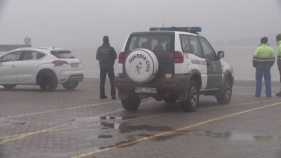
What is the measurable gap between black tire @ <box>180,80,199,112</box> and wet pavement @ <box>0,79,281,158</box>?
0.21 meters

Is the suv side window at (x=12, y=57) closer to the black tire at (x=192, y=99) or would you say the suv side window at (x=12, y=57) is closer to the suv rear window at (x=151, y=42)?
the suv rear window at (x=151, y=42)

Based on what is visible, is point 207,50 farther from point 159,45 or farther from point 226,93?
point 159,45

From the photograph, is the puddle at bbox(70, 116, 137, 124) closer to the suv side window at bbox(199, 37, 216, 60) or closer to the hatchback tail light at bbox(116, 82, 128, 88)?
the hatchback tail light at bbox(116, 82, 128, 88)

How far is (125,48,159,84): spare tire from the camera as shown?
11.8 m

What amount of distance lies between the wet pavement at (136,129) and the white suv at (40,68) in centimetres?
285

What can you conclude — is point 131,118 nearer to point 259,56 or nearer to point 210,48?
point 210,48

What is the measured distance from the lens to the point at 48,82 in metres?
18.3

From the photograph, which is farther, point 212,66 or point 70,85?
point 70,85

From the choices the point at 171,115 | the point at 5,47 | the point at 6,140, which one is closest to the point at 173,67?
the point at 171,115

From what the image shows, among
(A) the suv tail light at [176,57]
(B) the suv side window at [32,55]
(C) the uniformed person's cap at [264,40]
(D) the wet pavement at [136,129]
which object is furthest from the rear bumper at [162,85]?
(B) the suv side window at [32,55]

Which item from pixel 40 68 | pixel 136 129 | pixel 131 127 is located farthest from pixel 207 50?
pixel 40 68

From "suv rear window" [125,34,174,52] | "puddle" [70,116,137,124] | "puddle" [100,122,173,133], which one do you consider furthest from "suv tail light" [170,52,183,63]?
"puddle" [100,122,173,133]

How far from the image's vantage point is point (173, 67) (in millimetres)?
11969

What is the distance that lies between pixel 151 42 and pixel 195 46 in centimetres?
133
